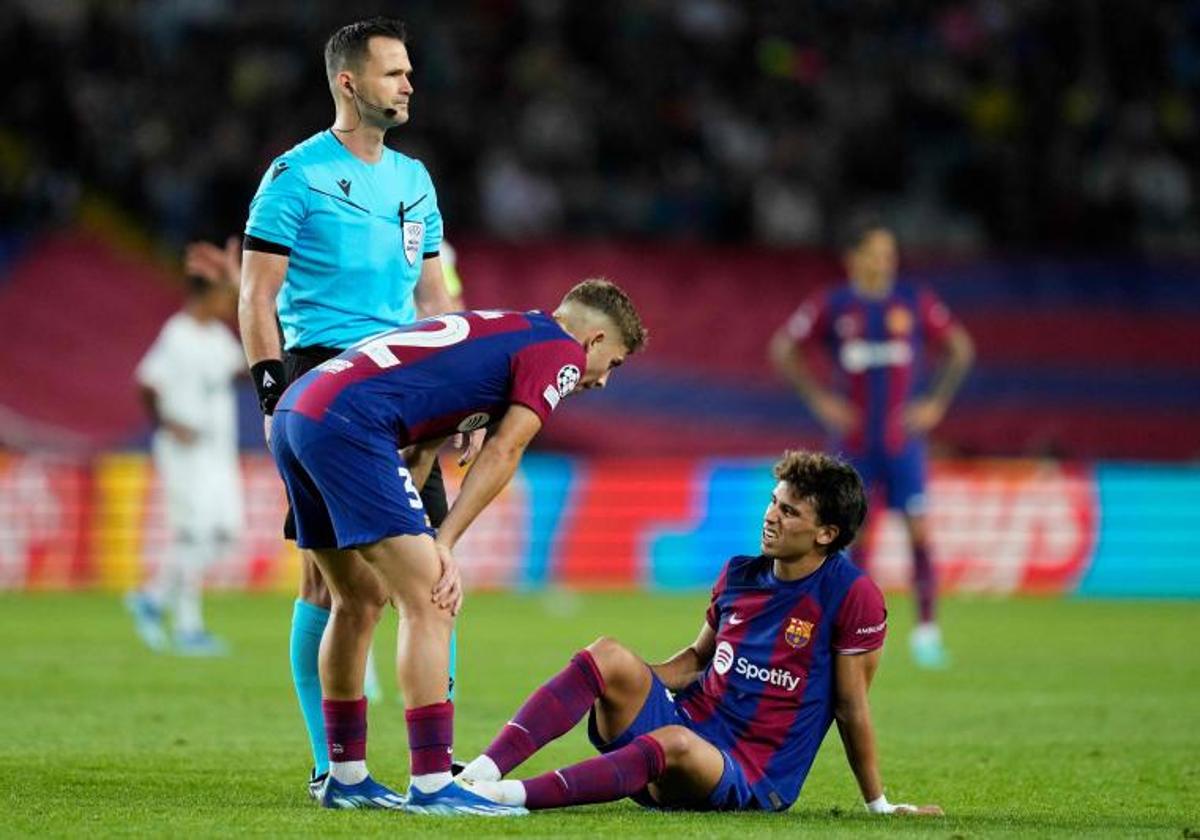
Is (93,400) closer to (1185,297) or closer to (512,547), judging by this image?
(512,547)

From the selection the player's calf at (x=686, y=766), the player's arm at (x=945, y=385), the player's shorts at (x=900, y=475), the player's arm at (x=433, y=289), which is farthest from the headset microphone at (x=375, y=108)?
the player's arm at (x=945, y=385)

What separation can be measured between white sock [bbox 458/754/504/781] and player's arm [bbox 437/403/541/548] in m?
0.71

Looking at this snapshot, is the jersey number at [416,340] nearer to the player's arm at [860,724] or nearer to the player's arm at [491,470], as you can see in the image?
the player's arm at [491,470]

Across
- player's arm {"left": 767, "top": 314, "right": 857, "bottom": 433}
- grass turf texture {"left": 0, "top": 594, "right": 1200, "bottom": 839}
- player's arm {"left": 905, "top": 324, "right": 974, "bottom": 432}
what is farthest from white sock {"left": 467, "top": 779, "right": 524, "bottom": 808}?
player's arm {"left": 905, "top": 324, "right": 974, "bottom": 432}

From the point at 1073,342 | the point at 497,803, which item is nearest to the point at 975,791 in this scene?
the point at 497,803

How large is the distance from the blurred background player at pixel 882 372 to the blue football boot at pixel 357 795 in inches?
301

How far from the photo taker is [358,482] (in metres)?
6.79

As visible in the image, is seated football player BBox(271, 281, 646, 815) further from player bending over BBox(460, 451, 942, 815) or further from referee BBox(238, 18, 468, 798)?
referee BBox(238, 18, 468, 798)

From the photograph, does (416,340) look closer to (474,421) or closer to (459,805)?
(474,421)

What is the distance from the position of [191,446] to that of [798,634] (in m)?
8.69

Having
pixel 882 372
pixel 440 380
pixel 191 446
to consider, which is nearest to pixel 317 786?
pixel 440 380

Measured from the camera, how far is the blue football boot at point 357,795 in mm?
7273

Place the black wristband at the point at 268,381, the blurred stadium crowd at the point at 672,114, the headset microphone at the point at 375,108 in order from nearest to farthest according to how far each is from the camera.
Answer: the black wristband at the point at 268,381, the headset microphone at the point at 375,108, the blurred stadium crowd at the point at 672,114

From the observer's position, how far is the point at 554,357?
6930 millimetres
